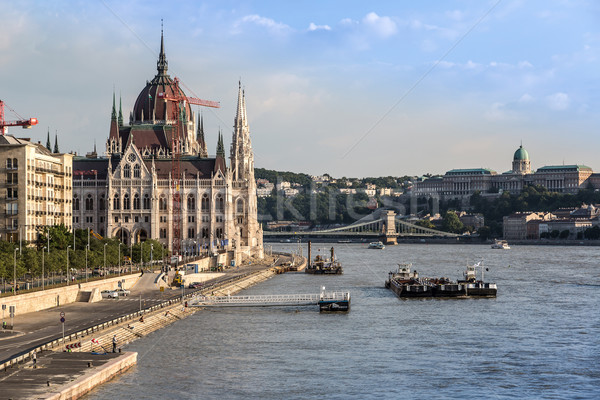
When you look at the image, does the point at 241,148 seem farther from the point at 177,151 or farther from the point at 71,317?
the point at 71,317

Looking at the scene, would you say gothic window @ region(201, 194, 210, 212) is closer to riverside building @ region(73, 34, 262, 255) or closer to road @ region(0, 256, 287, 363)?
riverside building @ region(73, 34, 262, 255)

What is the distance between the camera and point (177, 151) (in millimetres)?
173375

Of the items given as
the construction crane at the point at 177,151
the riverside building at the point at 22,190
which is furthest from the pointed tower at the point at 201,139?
the riverside building at the point at 22,190

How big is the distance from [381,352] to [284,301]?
27136mm

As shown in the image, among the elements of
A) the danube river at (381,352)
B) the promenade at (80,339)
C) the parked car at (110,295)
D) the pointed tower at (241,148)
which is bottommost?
the danube river at (381,352)

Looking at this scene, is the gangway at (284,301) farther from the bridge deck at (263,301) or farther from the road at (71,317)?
the road at (71,317)

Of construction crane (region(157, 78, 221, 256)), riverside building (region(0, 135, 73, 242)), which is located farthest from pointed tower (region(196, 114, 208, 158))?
riverside building (region(0, 135, 73, 242))

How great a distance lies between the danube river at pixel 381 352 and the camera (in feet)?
176

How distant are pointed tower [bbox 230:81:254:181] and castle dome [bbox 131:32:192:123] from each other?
35.2 ft

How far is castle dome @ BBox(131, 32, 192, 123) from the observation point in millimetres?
180250

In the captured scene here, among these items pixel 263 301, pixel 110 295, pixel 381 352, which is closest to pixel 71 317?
pixel 110 295

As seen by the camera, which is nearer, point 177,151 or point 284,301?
point 284,301

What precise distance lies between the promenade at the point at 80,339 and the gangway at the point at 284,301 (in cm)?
290

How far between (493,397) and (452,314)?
3596 centimetres
